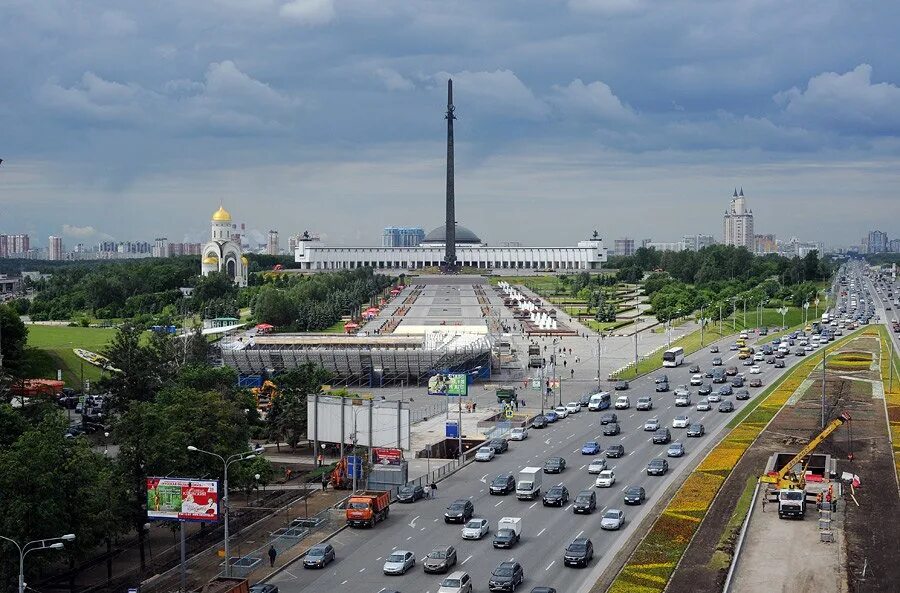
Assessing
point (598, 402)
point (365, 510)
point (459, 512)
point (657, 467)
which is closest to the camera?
point (365, 510)

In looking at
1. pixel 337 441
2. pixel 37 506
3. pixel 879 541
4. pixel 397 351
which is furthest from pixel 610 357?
pixel 37 506

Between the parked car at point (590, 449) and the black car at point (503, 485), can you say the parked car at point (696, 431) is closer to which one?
the parked car at point (590, 449)

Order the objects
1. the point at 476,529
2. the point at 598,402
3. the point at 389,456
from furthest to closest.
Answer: the point at 598,402, the point at 389,456, the point at 476,529

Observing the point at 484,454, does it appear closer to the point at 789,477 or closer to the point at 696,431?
the point at 696,431

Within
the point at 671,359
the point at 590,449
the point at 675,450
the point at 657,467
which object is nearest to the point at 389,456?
the point at 590,449

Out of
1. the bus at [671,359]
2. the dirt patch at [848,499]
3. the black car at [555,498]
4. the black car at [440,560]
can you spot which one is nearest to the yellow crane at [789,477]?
the dirt patch at [848,499]
